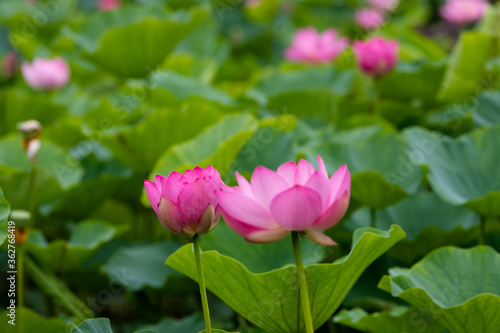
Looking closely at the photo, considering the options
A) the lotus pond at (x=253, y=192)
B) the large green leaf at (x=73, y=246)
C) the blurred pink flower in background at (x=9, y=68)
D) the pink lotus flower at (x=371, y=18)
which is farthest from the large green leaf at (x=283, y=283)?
the pink lotus flower at (x=371, y=18)

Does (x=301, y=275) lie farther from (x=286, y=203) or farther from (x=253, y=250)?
(x=253, y=250)

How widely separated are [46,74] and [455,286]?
1.21m

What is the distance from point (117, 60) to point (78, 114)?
170 mm

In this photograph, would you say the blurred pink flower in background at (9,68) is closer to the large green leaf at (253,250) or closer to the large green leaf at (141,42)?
the large green leaf at (141,42)

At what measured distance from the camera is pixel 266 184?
0.62 meters

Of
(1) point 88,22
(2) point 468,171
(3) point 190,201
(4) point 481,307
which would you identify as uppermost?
(1) point 88,22

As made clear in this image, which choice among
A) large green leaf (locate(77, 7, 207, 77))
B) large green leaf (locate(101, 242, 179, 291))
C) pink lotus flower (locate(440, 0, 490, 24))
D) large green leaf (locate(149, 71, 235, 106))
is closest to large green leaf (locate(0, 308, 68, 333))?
large green leaf (locate(101, 242, 179, 291))

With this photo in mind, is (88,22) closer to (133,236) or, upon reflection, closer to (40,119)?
(40,119)

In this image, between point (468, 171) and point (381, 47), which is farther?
point (381, 47)

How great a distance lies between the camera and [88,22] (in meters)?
1.92

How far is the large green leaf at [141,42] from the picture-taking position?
1532 mm

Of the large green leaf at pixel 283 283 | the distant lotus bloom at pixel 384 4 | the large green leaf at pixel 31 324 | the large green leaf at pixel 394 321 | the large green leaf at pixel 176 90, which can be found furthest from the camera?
the distant lotus bloom at pixel 384 4

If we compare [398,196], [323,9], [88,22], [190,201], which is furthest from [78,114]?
[323,9]

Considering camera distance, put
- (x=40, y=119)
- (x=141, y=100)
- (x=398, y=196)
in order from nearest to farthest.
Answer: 1. (x=398, y=196)
2. (x=141, y=100)
3. (x=40, y=119)
